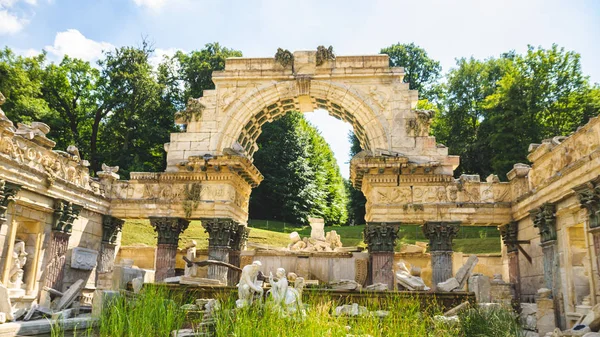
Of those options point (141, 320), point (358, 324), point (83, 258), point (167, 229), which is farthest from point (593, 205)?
point (83, 258)

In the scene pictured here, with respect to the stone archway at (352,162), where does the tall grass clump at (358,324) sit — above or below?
below

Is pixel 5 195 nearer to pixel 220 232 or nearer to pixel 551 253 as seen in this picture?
pixel 220 232

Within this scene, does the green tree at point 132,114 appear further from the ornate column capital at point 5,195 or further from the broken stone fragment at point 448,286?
the broken stone fragment at point 448,286

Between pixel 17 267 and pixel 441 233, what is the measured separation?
480 inches

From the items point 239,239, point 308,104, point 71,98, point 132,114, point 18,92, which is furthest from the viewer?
point 71,98

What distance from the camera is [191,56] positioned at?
3588 centimetres

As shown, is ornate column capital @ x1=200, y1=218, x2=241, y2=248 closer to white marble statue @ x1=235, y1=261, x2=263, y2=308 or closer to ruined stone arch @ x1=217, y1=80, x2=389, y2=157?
ruined stone arch @ x1=217, y1=80, x2=389, y2=157

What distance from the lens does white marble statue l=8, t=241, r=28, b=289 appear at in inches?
468

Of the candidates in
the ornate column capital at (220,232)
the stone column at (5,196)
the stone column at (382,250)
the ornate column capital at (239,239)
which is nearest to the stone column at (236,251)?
the ornate column capital at (239,239)

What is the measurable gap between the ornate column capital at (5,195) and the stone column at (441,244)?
38.6 feet

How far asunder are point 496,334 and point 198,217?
10.8 meters

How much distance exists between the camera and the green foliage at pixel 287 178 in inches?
1401

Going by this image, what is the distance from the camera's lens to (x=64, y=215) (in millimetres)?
13531

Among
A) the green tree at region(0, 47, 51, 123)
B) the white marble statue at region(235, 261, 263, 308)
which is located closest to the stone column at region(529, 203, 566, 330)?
the white marble statue at region(235, 261, 263, 308)
